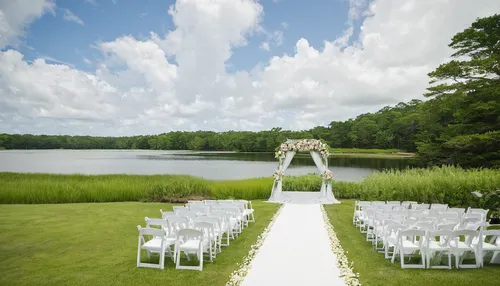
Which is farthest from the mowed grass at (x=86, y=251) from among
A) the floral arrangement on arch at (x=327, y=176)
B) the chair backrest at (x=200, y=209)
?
the floral arrangement on arch at (x=327, y=176)

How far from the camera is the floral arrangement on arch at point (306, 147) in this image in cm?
1561

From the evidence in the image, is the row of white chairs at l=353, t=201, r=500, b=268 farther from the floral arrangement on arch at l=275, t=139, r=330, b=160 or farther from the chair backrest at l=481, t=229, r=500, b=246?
the floral arrangement on arch at l=275, t=139, r=330, b=160

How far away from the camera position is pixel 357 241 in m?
8.10

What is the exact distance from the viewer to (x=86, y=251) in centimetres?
731

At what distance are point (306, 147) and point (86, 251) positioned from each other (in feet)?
34.7

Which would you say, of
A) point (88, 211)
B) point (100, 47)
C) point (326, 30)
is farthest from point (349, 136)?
point (88, 211)

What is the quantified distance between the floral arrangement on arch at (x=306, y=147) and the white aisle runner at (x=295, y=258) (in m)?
6.07

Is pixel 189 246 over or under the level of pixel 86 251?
over

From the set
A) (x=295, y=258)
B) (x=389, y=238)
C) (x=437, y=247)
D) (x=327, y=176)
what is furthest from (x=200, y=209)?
(x=327, y=176)

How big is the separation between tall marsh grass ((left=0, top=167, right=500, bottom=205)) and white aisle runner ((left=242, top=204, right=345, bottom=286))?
21.2 feet

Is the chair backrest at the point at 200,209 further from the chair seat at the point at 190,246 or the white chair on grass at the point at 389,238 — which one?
the white chair on grass at the point at 389,238

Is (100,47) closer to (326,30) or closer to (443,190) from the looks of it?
(326,30)

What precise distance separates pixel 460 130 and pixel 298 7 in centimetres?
1558

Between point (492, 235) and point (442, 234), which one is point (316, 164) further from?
point (442, 234)
